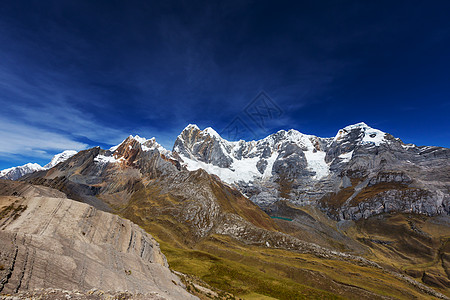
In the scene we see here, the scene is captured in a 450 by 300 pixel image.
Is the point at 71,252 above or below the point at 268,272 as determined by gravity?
above

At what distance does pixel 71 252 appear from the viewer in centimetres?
2494

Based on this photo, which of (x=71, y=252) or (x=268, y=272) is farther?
(x=268, y=272)

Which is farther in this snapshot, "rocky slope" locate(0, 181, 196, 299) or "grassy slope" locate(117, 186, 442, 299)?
"grassy slope" locate(117, 186, 442, 299)

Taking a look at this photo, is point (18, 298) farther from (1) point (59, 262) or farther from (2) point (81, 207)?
(2) point (81, 207)

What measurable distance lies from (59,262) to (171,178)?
591 ft

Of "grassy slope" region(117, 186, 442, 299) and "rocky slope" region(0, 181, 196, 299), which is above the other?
"rocky slope" region(0, 181, 196, 299)

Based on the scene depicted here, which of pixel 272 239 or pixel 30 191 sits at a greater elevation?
pixel 30 191

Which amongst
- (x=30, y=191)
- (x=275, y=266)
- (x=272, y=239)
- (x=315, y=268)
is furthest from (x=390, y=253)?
(x=30, y=191)

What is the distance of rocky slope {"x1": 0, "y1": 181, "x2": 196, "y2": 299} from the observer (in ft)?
57.2

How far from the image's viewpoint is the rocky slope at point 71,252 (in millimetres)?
17430

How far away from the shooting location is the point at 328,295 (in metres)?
61.1

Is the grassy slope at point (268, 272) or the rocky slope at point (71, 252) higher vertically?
the rocky slope at point (71, 252)

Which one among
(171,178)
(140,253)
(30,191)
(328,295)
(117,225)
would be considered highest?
(171,178)

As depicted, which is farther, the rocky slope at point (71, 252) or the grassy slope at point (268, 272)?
the grassy slope at point (268, 272)
